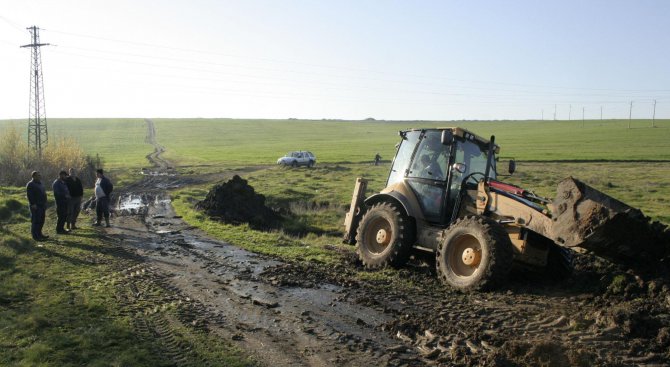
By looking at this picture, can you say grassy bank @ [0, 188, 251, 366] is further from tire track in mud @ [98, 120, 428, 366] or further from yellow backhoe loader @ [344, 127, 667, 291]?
yellow backhoe loader @ [344, 127, 667, 291]

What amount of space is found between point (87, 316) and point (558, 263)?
6.62m

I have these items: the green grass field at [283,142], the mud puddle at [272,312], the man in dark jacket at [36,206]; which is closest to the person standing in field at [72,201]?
the man in dark jacket at [36,206]

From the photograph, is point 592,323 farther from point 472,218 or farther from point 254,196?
point 254,196

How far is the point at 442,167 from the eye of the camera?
9617 millimetres

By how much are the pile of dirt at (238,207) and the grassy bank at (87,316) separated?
6143 mm

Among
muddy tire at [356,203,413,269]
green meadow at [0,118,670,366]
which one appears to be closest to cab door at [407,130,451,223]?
muddy tire at [356,203,413,269]

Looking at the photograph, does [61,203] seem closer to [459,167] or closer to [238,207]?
[238,207]

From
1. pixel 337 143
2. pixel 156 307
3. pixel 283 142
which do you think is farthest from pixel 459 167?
pixel 283 142

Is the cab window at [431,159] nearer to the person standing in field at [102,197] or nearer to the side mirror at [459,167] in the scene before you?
the side mirror at [459,167]

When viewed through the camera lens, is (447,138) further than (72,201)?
No

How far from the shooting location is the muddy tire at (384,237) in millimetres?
9609

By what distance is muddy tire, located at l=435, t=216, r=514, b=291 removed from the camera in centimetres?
771

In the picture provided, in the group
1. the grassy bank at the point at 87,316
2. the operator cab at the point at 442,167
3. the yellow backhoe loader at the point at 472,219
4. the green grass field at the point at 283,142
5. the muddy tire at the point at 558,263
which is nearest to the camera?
the grassy bank at the point at 87,316

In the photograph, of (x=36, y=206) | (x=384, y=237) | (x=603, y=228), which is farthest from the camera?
(x=36, y=206)
